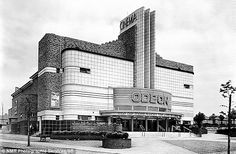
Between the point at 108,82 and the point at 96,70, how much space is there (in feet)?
14.4

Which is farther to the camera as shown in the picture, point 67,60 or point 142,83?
point 142,83

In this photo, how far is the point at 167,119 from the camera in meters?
75.5

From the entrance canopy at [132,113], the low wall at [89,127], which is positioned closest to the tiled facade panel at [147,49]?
the entrance canopy at [132,113]

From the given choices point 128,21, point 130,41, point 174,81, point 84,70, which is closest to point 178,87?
point 174,81

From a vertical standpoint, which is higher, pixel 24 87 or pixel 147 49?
pixel 147 49

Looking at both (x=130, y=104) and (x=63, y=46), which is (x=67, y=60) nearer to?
(x=63, y=46)

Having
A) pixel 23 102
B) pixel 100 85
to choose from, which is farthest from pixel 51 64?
pixel 23 102

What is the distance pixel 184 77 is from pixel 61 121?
41.7 meters

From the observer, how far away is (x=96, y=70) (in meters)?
69.7

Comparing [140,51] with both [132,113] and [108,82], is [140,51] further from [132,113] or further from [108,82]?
[132,113]

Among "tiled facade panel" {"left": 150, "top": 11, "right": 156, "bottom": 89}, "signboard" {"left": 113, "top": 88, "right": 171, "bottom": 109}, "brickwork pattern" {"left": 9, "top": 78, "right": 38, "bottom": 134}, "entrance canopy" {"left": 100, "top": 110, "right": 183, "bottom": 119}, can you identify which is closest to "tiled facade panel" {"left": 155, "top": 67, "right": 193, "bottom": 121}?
"tiled facade panel" {"left": 150, "top": 11, "right": 156, "bottom": 89}

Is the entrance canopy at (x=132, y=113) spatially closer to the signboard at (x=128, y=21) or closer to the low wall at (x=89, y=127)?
the low wall at (x=89, y=127)

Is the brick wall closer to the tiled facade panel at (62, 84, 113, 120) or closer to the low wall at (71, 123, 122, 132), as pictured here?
the tiled facade panel at (62, 84, 113, 120)

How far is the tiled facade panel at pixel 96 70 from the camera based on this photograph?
65.9 metres
